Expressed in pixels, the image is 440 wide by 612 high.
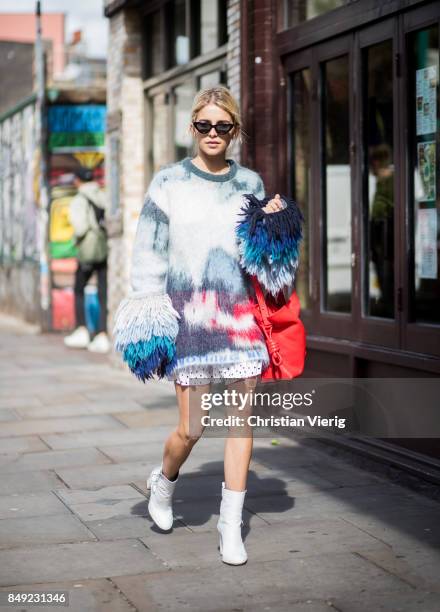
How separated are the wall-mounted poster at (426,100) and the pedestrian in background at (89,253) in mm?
7714

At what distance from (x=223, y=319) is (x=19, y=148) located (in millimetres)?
15348

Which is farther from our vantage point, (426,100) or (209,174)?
(426,100)

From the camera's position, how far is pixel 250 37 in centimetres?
826

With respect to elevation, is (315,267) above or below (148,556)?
above

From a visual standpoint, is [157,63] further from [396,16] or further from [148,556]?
[148,556]

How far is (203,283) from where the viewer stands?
467 cm

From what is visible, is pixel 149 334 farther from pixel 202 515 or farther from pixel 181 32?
pixel 181 32

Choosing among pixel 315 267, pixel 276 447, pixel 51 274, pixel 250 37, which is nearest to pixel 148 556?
pixel 276 447

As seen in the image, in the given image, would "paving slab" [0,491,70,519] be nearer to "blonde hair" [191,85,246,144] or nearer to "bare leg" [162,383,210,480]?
"bare leg" [162,383,210,480]

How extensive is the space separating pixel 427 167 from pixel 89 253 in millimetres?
7888

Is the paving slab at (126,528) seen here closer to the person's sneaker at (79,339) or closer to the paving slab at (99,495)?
the paving slab at (99,495)

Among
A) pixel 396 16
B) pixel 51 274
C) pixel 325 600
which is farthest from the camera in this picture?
pixel 51 274

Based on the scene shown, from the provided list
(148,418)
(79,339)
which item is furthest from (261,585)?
(79,339)

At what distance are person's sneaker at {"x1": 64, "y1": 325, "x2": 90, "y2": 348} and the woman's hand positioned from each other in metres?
9.63
